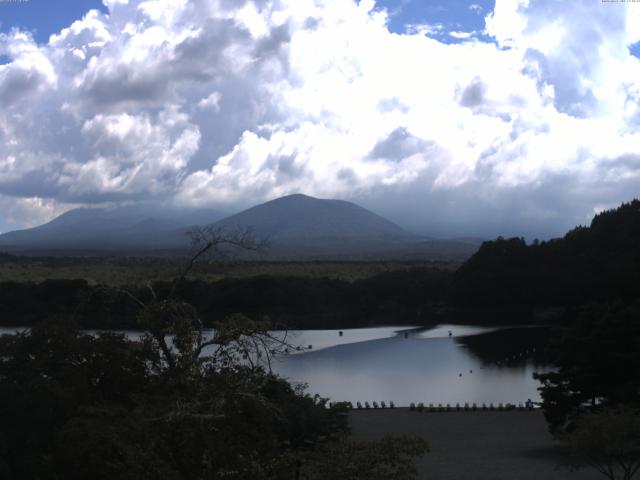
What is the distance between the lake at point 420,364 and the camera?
25469 millimetres

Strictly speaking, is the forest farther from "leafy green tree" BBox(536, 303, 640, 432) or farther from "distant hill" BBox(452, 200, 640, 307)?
"distant hill" BBox(452, 200, 640, 307)

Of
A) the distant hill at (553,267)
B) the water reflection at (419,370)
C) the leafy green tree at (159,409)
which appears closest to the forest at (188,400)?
the leafy green tree at (159,409)

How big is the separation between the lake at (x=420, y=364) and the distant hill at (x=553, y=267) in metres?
7.22

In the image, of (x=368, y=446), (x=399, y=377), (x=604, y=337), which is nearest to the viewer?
(x=368, y=446)

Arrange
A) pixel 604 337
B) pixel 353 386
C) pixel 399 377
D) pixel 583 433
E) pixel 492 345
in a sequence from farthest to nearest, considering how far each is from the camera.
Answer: pixel 492 345 < pixel 399 377 < pixel 353 386 < pixel 604 337 < pixel 583 433

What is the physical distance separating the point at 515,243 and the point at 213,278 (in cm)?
2128

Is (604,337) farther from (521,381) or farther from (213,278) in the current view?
(213,278)

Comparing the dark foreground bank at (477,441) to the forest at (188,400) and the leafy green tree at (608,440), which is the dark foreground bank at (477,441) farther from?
the leafy green tree at (608,440)

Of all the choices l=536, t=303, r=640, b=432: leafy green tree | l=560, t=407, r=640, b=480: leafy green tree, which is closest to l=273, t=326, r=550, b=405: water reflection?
l=536, t=303, r=640, b=432: leafy green tree

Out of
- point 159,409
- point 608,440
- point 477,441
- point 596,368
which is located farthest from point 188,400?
point 477,441

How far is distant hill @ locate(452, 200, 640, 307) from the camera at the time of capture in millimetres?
48250

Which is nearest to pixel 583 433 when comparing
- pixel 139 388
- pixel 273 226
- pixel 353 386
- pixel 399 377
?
pixel 139 388

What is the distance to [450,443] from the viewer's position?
54.7ft

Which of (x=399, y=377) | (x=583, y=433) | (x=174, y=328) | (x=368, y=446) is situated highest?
(x=174, y=328)
